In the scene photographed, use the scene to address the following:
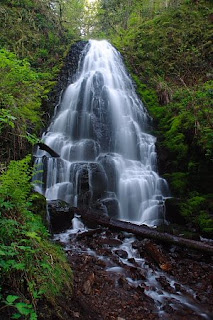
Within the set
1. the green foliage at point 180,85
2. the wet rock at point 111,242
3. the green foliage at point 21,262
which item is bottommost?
the wet rock at point 111,242

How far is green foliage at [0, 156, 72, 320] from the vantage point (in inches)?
82.7

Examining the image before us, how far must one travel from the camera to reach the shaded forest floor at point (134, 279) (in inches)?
131

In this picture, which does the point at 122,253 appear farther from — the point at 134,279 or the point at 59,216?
the point at 59,216

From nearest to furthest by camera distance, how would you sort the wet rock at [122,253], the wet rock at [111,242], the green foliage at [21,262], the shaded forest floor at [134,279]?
1. the green foliage at [21,262]
2. the shaded forest floor at [134,279]
3. the wet rock at [122,253]
4. the wet rock at [111,242]

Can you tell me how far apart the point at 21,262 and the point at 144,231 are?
3984 millimetres

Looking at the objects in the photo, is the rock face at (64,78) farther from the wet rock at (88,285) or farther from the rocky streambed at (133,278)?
the wet rock at (88,285)

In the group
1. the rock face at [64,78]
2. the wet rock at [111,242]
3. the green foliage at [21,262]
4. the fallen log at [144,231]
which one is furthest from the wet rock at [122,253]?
the rock face at [64,78]

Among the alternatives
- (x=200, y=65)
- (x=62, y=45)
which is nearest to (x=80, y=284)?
(x=200, y=65)

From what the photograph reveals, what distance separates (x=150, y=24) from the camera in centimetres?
1716

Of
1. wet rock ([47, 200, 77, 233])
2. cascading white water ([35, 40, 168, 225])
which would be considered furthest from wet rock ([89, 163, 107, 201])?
wet rock ([47, 200, 77, 233])

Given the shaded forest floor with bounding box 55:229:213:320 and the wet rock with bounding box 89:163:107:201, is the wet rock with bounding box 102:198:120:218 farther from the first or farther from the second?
the shaded forest floor with bounding box 55:229:213:320

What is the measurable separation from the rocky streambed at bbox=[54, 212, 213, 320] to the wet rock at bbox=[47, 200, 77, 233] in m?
0.20

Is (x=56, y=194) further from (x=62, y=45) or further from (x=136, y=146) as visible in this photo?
(x=62, y=45)

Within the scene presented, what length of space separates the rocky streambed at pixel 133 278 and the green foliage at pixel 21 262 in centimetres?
44
